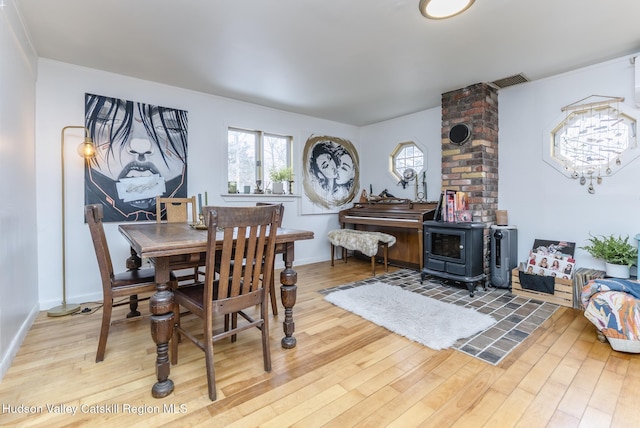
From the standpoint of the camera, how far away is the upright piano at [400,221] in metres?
3.96

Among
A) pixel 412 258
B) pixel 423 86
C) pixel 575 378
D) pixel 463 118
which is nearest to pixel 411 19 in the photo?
pixel 423 86

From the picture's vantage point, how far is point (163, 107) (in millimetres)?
3443

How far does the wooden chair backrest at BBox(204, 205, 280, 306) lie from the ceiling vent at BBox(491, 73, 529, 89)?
322 cm

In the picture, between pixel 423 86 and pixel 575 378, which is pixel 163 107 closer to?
pixel 423 86

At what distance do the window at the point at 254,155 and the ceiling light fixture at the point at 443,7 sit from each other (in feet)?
9.13

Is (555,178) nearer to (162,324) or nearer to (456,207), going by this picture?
(456,207)

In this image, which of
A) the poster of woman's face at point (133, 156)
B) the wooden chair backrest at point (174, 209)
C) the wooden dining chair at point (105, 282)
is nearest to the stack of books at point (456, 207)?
the wooden chair backrest at point (174, 209)

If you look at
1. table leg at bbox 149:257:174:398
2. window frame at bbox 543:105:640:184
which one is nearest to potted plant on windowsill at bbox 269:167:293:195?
table leg at bbox 149:257:174:398

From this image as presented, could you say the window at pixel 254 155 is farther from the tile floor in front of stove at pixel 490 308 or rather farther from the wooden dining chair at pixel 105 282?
the wooden dining chair at pixel 105 282

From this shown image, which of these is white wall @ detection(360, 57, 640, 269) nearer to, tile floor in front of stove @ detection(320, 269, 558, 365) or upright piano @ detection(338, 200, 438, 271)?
tile floor in front of stove @ detection(320, 269, 558, 365)

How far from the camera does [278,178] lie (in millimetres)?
4469

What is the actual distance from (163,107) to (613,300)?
14.6 feet

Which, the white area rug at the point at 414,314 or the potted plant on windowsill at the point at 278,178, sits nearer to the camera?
the white area rug at the point at 414,314

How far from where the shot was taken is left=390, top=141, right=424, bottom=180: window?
15.3ft
